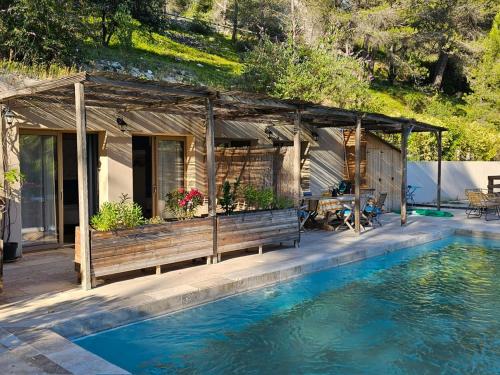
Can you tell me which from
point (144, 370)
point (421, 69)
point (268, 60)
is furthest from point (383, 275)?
point (421, 69)

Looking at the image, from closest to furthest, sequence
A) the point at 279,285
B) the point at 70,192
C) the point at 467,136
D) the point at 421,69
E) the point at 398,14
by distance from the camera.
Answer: the point at 279,285 → the point at 70,192 → the point at 467,136 → the point at 398,14 → the point at 421,69

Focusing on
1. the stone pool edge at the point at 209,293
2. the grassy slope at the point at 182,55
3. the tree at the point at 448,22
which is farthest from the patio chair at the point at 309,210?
the tree at the point at 448,22

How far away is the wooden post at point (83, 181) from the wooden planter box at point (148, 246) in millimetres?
99

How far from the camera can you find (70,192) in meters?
10.2

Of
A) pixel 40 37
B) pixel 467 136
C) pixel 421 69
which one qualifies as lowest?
pixel 467 136

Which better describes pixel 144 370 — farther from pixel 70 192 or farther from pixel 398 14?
pixel 398 14

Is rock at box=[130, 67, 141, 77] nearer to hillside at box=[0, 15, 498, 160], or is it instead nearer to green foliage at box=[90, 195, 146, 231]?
hillside at box=[0, 15, 498, 160]

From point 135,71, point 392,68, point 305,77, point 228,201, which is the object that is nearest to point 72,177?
point 228,201

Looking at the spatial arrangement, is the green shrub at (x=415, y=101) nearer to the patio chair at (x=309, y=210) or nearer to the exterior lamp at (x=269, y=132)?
the exterior lamp at (x=269, y=132)

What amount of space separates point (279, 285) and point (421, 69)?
3164 cm

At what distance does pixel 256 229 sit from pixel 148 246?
94.7 inches

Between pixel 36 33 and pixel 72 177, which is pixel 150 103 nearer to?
pixel 72 177

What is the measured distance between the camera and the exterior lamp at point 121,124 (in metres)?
10.2

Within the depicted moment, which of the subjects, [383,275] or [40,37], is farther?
[40,37]
